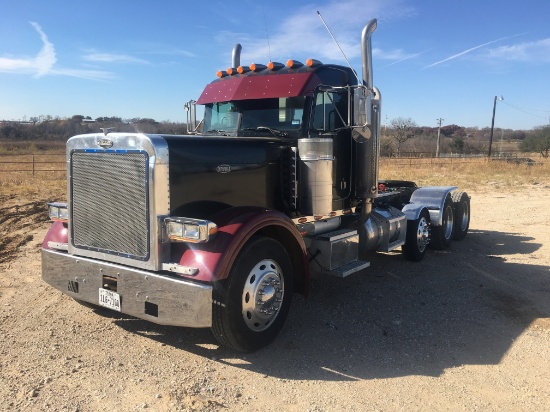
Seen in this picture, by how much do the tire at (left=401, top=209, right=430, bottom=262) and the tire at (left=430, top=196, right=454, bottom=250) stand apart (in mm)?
675

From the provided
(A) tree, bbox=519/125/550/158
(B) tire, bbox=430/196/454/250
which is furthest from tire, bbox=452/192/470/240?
(A) tree, bbox=519/125/550/158

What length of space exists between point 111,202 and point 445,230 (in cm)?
674

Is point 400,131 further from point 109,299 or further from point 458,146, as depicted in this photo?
point 109,299

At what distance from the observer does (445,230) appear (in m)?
9.02

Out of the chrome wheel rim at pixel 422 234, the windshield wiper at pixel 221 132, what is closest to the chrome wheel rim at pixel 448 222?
the chrome wheel rim at pixel 422 234

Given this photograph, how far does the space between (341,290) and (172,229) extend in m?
3.01

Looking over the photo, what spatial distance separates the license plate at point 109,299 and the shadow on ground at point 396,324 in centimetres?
66

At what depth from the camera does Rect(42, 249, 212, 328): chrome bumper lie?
3695mm

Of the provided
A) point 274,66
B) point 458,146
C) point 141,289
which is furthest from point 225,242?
point 458,146

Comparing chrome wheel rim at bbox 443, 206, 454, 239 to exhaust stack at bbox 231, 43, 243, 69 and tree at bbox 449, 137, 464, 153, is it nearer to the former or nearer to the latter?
exhaust stack at bbox 231, 43, 243, 69

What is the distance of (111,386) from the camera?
3613 millimetres

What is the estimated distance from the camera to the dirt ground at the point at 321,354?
351cm

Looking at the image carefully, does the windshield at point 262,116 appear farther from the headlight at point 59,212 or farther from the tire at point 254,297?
the headlight at point 59,212

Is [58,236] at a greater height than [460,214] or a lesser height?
greater
